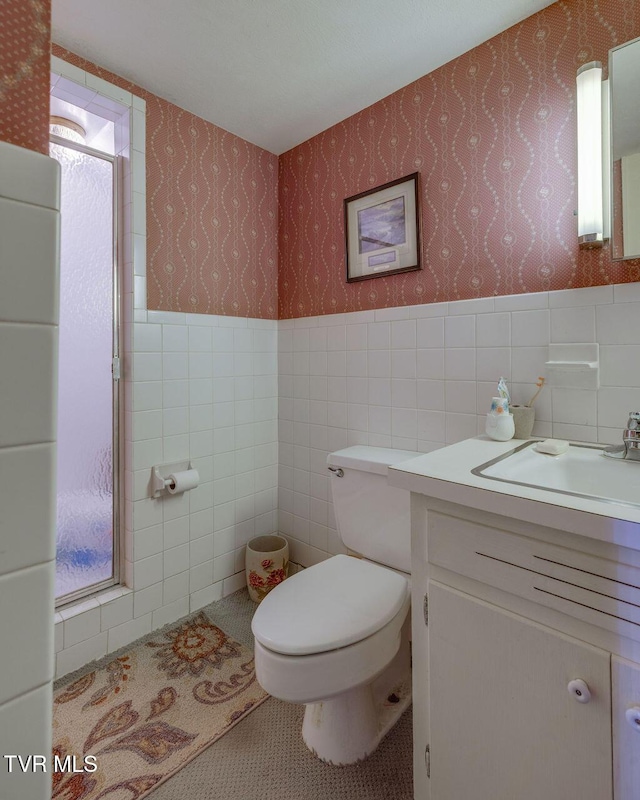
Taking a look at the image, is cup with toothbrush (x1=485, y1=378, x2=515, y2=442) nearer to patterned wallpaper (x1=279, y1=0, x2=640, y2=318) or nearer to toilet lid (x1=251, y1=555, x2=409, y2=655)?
patterned wallpaper (x1=279, y1=0, x2=640, y2=318)

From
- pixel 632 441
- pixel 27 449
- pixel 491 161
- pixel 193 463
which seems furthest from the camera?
pixel 193 463

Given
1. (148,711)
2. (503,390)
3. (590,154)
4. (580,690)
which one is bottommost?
(148,711)

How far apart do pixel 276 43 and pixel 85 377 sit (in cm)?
141

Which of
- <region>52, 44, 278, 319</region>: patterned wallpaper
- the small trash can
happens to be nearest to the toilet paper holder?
the small trash can

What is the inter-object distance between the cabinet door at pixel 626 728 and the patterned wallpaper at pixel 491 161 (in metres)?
1.00

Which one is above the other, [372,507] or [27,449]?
[27,449]

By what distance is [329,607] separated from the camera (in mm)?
1186

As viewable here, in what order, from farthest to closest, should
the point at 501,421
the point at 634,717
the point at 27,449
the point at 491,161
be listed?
→ 1. the point at 491,161
2. the point at 501,421
3. the point at 634,717
4. the point at 27,449

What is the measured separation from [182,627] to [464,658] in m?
1.32

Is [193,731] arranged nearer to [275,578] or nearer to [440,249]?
[275,578]

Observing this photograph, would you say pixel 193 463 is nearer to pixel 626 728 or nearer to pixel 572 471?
pixel 572 471

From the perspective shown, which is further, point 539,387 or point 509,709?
point 539,387

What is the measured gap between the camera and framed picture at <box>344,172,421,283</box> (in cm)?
164

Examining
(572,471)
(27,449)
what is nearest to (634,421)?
(572,471)
